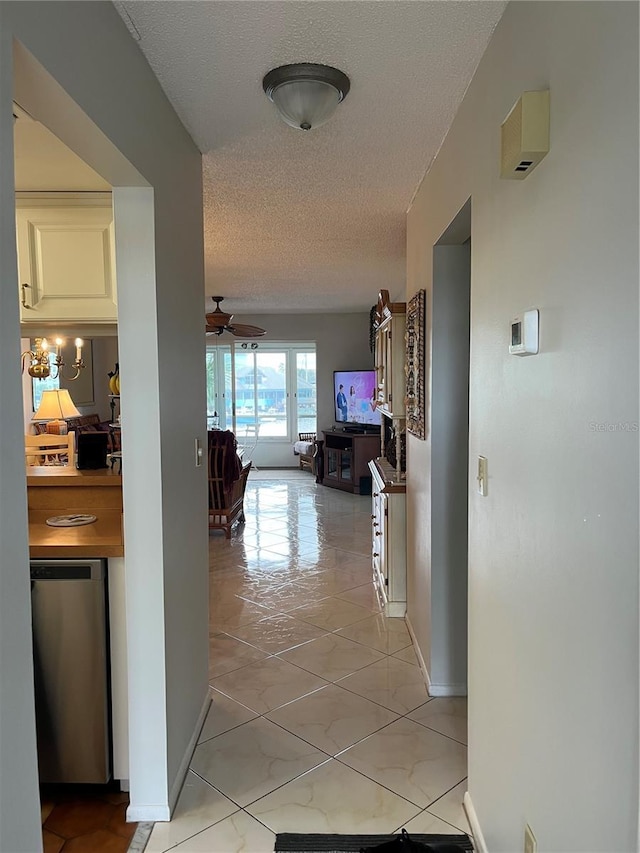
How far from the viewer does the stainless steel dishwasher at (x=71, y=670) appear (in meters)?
2.23

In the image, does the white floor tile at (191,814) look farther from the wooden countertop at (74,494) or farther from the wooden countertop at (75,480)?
the wooden countertop at (75,480)

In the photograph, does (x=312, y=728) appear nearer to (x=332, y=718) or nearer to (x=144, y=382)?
(x=332, y=718)

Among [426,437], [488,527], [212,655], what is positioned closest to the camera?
[488,527]

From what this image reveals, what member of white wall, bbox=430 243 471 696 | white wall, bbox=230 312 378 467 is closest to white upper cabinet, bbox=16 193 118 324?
white wall, bbox=430 243 471 696

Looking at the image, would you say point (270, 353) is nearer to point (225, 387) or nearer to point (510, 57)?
point (225, 387)

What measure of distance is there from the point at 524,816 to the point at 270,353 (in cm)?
883

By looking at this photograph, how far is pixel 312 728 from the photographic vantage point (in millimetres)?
2678

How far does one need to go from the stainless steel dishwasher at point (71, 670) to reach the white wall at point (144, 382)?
214 mm

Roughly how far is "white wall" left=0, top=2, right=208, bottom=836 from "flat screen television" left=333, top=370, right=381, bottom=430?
242 inches

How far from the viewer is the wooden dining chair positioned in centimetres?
480

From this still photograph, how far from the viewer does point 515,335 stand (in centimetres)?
148

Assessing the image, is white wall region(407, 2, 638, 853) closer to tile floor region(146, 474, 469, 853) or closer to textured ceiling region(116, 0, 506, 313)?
textured ceiling region(116, 0, 506, 313)

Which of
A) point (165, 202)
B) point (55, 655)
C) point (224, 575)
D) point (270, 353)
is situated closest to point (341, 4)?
point (165, 202)

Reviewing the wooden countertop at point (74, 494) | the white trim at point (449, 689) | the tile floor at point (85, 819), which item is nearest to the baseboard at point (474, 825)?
the white trim at point (449, 689)
